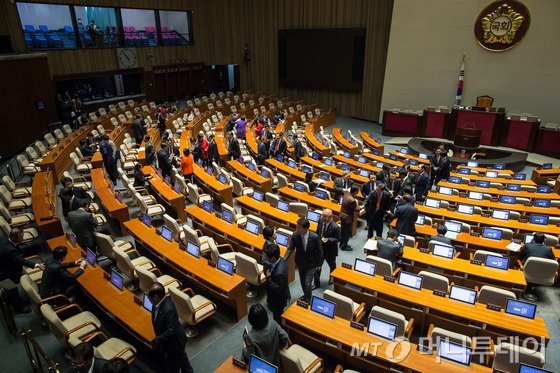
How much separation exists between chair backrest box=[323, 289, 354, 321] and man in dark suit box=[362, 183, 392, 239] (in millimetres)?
3259

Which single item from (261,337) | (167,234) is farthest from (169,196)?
(261,337)

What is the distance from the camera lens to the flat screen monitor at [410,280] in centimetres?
549

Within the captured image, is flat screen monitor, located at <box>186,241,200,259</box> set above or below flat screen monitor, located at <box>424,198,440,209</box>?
above

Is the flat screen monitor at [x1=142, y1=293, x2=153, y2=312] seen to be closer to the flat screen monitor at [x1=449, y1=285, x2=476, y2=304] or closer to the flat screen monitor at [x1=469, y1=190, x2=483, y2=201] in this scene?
the flat screen monitor at [x1=449, y1=285, x2=476, y2=304]

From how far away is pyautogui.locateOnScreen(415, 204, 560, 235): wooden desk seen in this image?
300 inches

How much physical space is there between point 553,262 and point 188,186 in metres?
7.46

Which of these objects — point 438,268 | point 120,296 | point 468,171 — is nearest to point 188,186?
point 120,296

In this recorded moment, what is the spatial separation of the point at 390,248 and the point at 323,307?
1.89 meters

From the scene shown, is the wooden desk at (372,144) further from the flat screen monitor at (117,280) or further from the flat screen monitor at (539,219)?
the flat screen monitor at (117,280)

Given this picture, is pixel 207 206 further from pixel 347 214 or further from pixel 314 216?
pixel 347 214

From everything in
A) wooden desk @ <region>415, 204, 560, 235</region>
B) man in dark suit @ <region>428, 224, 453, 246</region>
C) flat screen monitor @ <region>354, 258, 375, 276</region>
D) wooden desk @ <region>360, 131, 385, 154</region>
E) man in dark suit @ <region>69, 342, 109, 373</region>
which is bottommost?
wooden desk @ <region>360, 131, 385, 154</region>

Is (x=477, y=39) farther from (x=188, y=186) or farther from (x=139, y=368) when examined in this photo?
(x=139, y=368)

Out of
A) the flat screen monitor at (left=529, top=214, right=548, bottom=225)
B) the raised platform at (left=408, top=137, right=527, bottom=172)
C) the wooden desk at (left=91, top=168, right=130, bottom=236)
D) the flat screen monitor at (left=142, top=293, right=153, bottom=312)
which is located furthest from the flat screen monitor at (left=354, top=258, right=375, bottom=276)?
the raised platform at (left=408, top=137, right=527, bottom=172)

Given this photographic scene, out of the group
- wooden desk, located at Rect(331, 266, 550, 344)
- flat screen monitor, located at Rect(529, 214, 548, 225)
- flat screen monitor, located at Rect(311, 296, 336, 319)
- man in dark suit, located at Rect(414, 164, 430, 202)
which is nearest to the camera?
wooden desk, located at Rect(331, 266, 550, 344)
